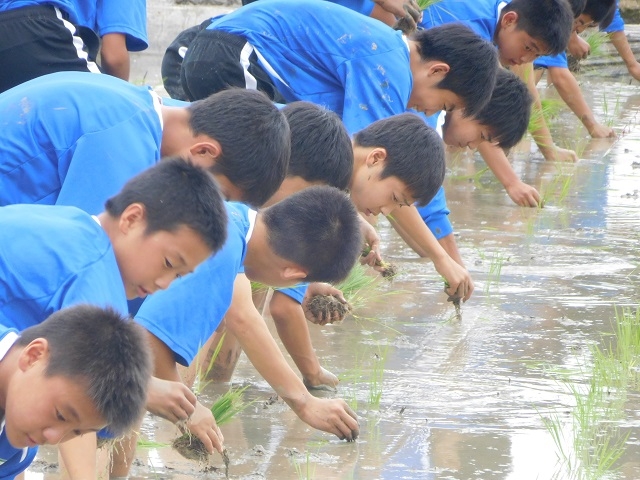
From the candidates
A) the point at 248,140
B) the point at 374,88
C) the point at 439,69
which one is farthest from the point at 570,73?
the point at 248,140

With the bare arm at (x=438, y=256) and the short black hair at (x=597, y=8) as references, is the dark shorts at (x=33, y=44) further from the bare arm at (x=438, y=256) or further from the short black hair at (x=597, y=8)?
the short black hair at (x=597, y=8)

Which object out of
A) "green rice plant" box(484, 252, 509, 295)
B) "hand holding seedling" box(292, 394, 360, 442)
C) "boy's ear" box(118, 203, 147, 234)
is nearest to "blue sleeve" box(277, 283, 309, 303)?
"hand holding seedling" box(292, 394, 360, 442)

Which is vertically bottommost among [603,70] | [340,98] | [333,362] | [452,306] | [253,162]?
[603,70]

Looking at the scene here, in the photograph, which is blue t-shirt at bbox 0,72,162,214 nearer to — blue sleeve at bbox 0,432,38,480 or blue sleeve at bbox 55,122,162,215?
blue sleeve at bbox 55,122,162,215

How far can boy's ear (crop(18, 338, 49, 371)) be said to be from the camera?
2311 mm

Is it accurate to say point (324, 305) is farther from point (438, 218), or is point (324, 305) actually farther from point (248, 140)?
point (438, 218)

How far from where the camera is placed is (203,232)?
2.77 metres

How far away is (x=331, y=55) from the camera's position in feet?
14.9

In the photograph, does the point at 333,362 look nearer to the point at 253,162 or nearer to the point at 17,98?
the point at 253,162

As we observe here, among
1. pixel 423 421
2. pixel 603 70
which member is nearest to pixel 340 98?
pixel 423 421

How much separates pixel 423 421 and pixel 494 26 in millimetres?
2463

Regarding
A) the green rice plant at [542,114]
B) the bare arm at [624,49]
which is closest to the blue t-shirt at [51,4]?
the green rice plant at [542,114]

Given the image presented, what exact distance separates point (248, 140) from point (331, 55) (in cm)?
136

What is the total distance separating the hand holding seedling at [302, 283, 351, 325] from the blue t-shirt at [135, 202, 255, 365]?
738 mm
